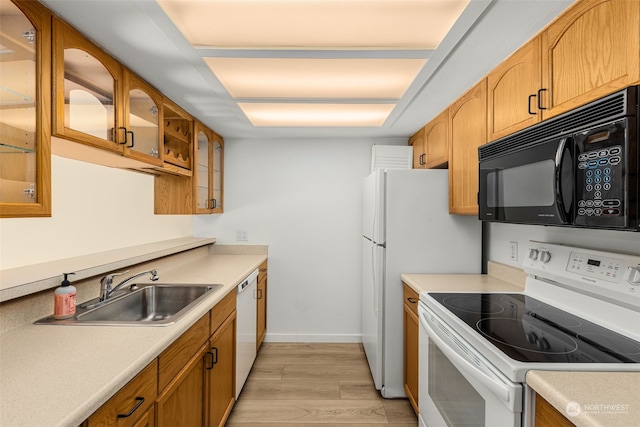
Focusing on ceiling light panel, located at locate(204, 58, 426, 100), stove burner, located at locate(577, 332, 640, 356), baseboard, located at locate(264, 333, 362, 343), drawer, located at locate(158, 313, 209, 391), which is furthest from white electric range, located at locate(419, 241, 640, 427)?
baseboard, located at locate(264, 333, 362, 343)

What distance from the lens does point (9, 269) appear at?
1.54m

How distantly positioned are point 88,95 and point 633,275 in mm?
2265

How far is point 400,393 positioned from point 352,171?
1.97 m

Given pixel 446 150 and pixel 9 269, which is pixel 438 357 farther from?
pixel 9 269

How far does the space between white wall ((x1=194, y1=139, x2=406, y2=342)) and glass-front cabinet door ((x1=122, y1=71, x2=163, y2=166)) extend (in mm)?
1380

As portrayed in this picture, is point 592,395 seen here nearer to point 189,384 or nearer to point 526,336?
point 526,336

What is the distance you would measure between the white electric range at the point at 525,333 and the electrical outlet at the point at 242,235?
2043 millimetres

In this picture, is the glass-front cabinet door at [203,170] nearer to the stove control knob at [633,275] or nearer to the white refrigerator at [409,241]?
the white refrigerator at [409,241]

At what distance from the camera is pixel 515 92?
5.51ft

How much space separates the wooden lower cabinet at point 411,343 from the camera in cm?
217

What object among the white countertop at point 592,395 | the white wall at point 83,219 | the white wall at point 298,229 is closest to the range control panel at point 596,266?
the white countertop at point 592,395

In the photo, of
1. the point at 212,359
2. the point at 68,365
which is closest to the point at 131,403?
the point at 68,365

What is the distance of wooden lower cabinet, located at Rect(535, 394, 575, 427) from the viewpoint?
0.89 metres

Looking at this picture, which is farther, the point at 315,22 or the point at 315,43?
the point at 315,43
